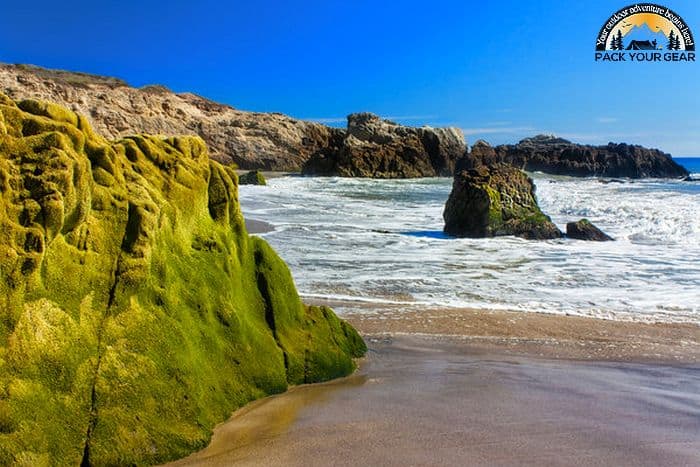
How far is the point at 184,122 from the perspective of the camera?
66500mm

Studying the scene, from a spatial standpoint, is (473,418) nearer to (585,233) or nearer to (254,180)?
(585,233)

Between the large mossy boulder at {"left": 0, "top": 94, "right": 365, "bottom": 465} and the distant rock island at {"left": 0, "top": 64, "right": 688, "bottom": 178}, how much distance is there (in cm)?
4565

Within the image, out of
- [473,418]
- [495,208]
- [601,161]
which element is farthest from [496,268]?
[601,161]

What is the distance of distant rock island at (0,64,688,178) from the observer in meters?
53.0

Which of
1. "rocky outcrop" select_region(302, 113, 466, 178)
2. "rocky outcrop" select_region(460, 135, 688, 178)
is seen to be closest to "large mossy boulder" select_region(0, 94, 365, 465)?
"rocky outcrop" select_region(302, 113, 466, 178)

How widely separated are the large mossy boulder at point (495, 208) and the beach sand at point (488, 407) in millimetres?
7912

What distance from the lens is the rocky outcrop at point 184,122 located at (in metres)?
56.9

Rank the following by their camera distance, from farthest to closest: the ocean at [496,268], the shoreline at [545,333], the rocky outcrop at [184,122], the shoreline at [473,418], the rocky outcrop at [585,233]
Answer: the rocky outcrop at [184,122]
the rocky outcrop at [585,233]
the ocean at [496,268]
the shoreline at [545,333]
the shoreline at [473,418]

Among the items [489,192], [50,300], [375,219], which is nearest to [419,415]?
[50,300]

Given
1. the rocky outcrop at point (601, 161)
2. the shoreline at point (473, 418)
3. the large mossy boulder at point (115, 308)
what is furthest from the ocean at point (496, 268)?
the rocky outcrop at point (601, 161)

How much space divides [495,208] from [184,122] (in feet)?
188

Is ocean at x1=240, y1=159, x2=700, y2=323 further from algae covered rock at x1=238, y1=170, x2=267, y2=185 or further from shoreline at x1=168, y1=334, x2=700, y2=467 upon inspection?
algae covered rock at x1=238, y1=170, x2=267, y2=185

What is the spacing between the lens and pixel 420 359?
5.11 m

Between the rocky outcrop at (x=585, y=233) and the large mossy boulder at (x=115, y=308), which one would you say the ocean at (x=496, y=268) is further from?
the large mossy boulder at (x=115, y=308)
